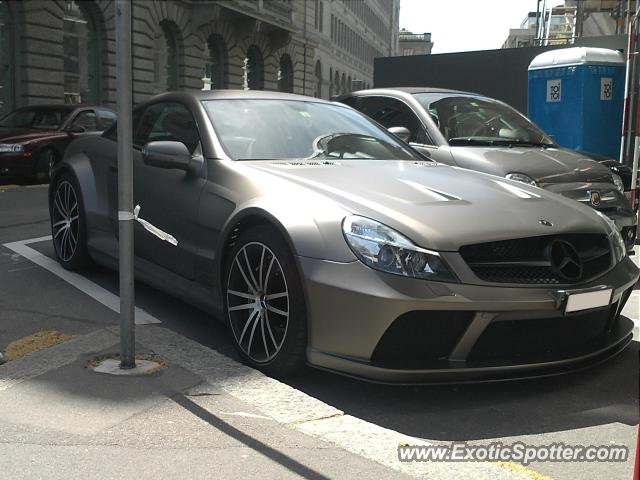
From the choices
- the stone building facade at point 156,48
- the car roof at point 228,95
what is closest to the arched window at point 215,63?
the stone building facade at point 156,48

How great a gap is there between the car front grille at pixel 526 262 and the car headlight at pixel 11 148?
11655 mm

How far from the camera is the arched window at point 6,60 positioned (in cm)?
2112

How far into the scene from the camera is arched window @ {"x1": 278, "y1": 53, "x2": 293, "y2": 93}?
42.5 m

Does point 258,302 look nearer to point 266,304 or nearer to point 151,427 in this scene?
point 266,304

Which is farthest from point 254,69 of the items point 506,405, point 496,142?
point 506,405

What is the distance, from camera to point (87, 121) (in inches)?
565

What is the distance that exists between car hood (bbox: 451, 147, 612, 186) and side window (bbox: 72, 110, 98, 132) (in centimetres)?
1002

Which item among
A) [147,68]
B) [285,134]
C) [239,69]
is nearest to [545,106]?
[285,134]

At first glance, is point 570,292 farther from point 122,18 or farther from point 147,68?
point 147,68

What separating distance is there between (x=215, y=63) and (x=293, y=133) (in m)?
30.1

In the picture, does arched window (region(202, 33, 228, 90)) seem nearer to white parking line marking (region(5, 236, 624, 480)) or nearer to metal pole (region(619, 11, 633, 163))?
metal pole (region(619, 11, 633, 163))

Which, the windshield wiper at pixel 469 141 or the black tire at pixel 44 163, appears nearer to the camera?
the windshield wiper at pixel 469 141

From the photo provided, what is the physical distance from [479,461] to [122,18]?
2.37 metres

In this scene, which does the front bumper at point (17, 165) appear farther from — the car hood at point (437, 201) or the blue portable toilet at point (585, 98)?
the car hood at point (437, 201)
